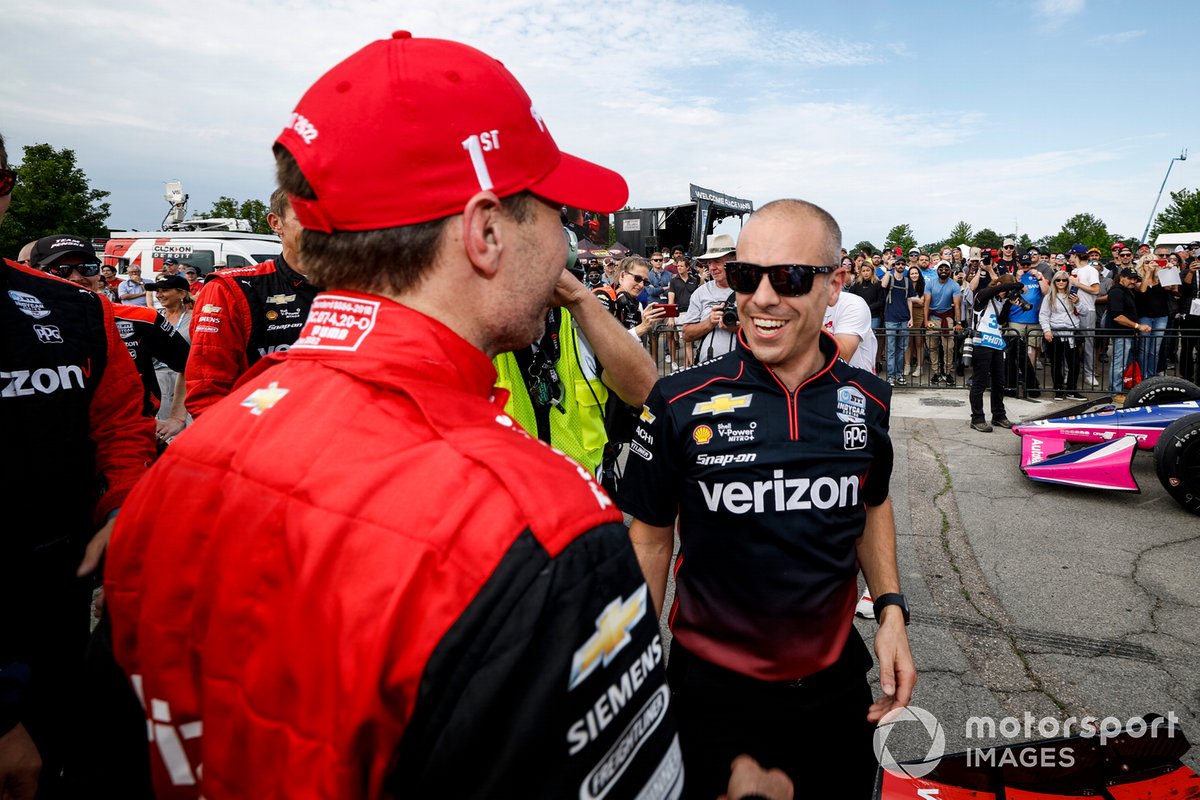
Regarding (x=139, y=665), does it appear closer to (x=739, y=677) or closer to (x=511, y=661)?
(x=511, y=661)

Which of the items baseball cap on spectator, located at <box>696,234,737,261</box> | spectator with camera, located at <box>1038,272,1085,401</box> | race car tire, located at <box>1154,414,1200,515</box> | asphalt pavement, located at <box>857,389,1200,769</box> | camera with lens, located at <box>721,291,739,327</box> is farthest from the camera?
spectator with camera, located at <box>1038,272,1085,401</box>

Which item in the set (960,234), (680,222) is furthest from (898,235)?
(680,222)

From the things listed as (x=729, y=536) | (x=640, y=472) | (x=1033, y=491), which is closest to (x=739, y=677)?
(x=729, y=536)

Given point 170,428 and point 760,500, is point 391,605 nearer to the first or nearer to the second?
point 760,500

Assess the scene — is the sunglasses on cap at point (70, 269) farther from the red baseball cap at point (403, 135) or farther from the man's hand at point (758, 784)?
the man's hand at point (758, 784)

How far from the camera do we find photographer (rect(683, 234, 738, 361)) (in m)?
5.30

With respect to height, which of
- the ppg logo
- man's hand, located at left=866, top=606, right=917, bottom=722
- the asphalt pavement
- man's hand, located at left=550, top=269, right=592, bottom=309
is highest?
man's hand, located at left=550, top=269, right=592, bottom=309

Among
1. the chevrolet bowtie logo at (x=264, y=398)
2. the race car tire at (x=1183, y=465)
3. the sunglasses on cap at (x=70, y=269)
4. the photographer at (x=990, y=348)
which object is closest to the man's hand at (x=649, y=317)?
the chevrolet bowtie logo at (x=264, y=398)

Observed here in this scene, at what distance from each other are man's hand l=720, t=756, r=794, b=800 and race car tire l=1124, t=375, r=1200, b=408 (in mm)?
7376

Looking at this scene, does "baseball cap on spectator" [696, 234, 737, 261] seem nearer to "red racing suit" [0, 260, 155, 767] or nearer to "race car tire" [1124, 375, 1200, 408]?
"race car tire" [1124, 375, 1200, 408]

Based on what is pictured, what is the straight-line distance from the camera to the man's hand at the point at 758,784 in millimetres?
1521

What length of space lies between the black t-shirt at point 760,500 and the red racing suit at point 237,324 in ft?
5.91

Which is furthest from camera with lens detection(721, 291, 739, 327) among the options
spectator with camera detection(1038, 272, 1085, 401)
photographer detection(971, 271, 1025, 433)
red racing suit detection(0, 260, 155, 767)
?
spectator with camera detection(1038, 272, 1085, 401)

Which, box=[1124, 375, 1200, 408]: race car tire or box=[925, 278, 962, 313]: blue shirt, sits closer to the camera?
box=[1124, 375, 1200, 408]: race car tire
